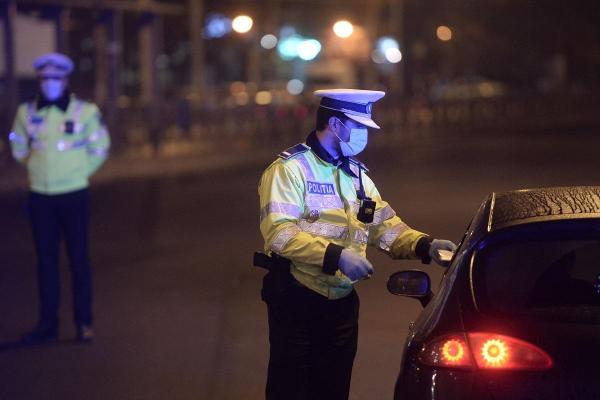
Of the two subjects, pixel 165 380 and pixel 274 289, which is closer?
pixel 274 289

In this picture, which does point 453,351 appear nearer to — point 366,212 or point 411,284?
point 411,284

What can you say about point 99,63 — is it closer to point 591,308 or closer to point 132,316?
point 132,316

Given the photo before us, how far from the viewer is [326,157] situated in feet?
14.4

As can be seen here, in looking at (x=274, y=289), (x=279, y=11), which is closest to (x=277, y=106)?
(x=279, y=11)

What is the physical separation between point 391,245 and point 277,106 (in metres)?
26.4

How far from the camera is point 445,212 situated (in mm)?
14383

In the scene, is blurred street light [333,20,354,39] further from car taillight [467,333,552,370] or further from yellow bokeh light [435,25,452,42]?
car taillight [467,333,552,370]

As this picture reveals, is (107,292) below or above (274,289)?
below

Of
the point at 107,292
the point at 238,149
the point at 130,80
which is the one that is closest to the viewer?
the point at 107,292

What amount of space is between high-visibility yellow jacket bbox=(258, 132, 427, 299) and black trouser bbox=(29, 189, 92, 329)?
10.6 ft

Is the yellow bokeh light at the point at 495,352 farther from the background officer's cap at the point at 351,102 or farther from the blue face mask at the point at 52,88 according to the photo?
the blue face mask at the point at 52,88

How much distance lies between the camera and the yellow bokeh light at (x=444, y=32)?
49.9 metres

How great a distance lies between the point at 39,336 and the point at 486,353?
4.65 m

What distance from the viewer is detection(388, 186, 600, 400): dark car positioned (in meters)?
3.27
